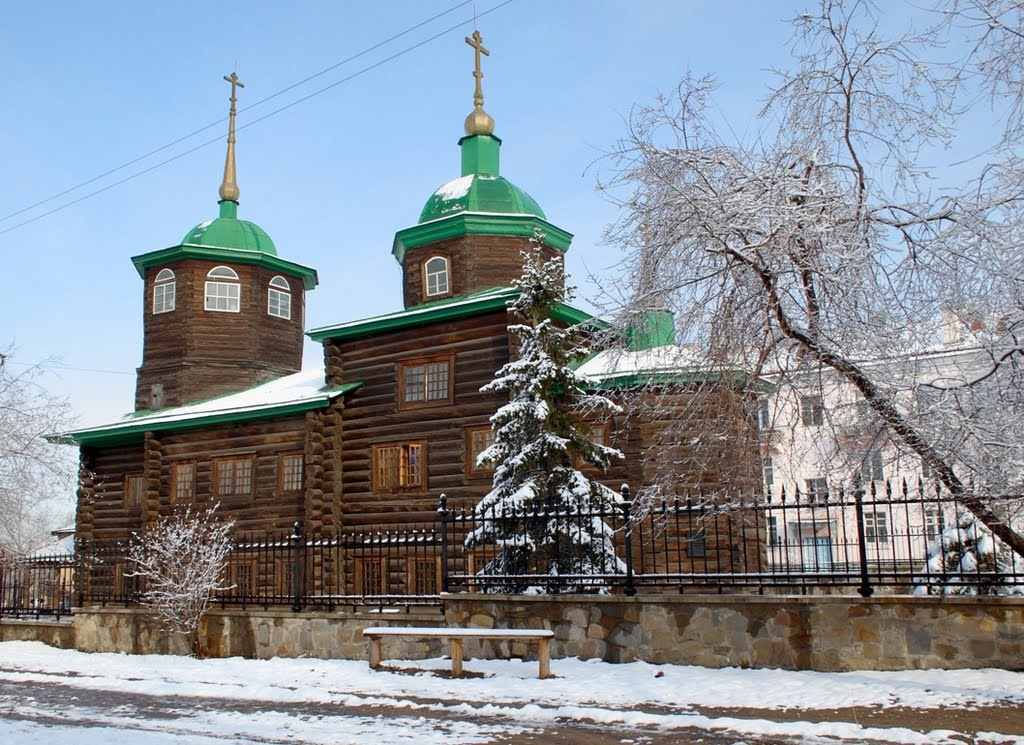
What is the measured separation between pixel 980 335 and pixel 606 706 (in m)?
5.05

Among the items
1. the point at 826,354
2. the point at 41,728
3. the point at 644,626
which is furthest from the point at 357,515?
the point at 826,354

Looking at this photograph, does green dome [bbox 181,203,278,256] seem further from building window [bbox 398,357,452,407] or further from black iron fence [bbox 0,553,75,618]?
black iron fence [bbox 0,553,75,618]

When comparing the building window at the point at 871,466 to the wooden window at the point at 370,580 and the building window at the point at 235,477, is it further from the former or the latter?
the building window at the point at 235,477

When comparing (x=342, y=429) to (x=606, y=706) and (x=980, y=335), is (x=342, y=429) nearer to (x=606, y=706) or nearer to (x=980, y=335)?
(x=606, y=706)

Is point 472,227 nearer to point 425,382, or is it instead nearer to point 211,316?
point 425,382

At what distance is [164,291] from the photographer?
33906mm

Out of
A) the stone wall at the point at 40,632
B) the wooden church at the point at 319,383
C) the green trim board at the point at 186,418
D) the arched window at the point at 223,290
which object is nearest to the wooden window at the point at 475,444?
the wooden church at the point at 319,383

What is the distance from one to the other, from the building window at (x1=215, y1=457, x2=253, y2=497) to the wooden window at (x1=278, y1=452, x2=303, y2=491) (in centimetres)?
132

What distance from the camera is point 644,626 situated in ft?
39.4

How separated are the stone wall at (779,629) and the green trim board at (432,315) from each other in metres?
11.5

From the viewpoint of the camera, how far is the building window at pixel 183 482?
2920 centimetres

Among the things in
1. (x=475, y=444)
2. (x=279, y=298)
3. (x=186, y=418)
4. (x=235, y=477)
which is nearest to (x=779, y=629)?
(x=475, y=444)

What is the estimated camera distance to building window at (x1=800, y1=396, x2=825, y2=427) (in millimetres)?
10258

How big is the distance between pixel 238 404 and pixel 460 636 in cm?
1894
